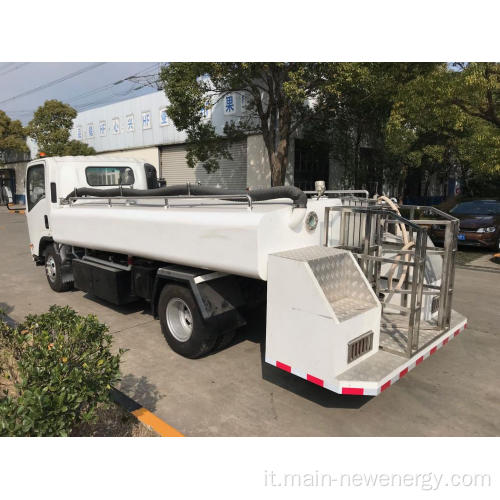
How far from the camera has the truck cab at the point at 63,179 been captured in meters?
7.20

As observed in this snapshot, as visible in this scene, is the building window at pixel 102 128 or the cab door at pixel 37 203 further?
the building window at pixel 102 128

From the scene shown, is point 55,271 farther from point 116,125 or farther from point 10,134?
point 10,134

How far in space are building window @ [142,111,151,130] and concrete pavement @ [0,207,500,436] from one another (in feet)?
77.5

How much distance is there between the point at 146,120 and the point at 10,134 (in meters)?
20.7

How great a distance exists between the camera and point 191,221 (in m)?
4.43

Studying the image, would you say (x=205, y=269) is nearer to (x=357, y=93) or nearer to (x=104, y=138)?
(x=357, y=93)

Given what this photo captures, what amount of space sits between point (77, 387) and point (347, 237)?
125 inches

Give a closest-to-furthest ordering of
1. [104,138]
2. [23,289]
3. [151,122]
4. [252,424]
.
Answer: [252,424], [23,289], [151,122], [104,138]

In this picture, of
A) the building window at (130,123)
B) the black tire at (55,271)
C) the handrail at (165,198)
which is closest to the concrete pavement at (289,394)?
the handrail at (165,198)

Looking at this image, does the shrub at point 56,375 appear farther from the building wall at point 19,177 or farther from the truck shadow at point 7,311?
the building wall at point 19,177

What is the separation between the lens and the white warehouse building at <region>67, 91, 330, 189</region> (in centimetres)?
1992

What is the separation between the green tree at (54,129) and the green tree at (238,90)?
18.4 meters

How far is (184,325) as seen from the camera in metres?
4.96

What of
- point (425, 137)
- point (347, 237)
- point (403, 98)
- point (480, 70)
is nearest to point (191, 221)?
point (347, 237)
